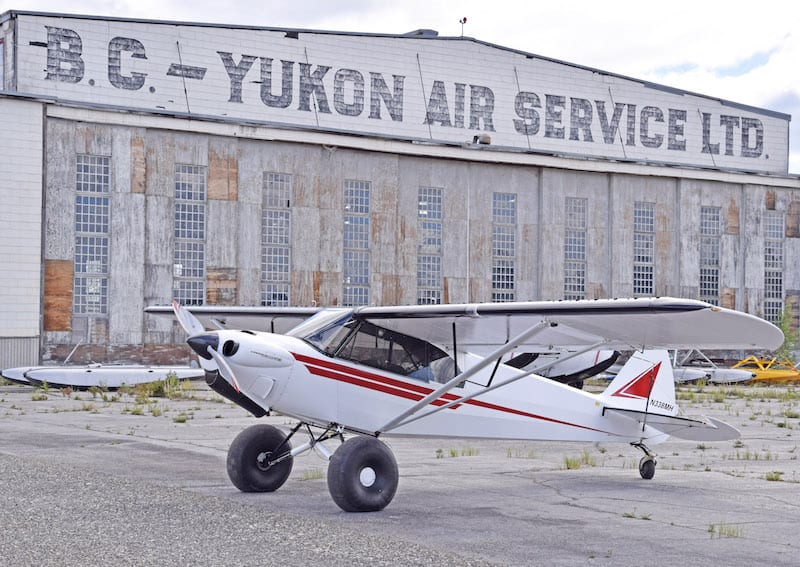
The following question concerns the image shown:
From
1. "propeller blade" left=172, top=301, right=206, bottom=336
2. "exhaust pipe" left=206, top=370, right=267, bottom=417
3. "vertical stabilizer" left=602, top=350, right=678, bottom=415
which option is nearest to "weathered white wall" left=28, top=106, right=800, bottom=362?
"propeller blade" left=172, top=301, right=206, bottom=336

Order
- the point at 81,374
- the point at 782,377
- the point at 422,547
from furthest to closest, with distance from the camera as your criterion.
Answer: the point at 782,377 → the point at 81,374 → the point at 422,547

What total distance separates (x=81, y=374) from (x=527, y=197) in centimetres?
1978

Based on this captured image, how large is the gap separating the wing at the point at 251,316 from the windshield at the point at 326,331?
5.48 feet

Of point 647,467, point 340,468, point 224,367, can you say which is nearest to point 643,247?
point 647,467

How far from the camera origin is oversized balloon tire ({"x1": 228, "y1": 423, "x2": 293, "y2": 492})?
40.4 feet

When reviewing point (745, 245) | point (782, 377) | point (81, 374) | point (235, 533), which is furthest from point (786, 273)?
point (235, 533)

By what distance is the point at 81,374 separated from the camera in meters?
32.7

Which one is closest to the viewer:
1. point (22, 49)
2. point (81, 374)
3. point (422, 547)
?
point (422, 547)

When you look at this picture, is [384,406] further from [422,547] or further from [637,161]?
[637,161]

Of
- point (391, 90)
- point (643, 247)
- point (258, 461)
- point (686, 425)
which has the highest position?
point (391, 90)

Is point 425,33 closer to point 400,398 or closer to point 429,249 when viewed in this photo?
point 429,249

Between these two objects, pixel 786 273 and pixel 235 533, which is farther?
pixel 786 273

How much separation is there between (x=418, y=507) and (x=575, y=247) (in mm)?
34482

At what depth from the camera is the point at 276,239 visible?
39.3 m
